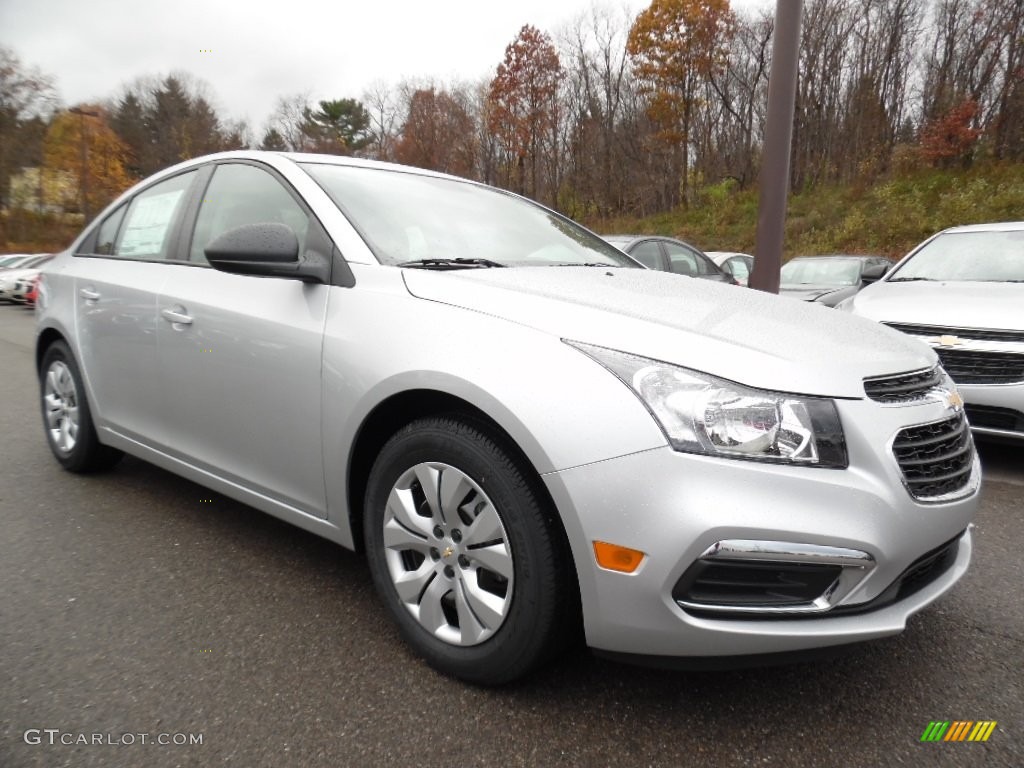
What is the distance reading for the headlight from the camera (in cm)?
154

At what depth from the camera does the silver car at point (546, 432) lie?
1.54 m

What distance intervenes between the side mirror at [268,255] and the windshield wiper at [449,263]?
0.92 feet

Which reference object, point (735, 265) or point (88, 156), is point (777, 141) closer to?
point (735, 265)

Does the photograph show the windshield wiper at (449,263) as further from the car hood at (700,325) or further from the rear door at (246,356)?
the rear door at (246,356)

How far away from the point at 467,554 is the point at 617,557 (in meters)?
0.44

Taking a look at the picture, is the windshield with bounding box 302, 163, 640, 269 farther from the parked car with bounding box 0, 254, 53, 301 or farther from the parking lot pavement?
the parked car with bounding box 0, 254, 53, 301

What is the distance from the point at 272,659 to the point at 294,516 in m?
0.48

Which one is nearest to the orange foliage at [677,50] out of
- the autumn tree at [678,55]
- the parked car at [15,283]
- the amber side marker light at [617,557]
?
the autumn tree at [678,55]

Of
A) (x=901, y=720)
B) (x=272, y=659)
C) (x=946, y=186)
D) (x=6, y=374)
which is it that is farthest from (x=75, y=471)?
(x=946, y=186)

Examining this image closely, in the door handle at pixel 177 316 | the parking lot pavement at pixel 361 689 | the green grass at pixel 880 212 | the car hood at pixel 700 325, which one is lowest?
the parking lot pavement at pixel 361 689

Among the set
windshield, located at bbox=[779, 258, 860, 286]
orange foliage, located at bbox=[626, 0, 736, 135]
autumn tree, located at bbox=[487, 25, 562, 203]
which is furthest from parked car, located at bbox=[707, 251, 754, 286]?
autumn tree, located at bbox=[487, 25, 562, 203]

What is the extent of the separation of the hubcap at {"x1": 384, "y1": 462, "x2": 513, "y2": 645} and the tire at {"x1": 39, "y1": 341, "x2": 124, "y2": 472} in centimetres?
224

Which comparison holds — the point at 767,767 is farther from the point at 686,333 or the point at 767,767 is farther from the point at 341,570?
the point at 341,570

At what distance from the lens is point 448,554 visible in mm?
1876
